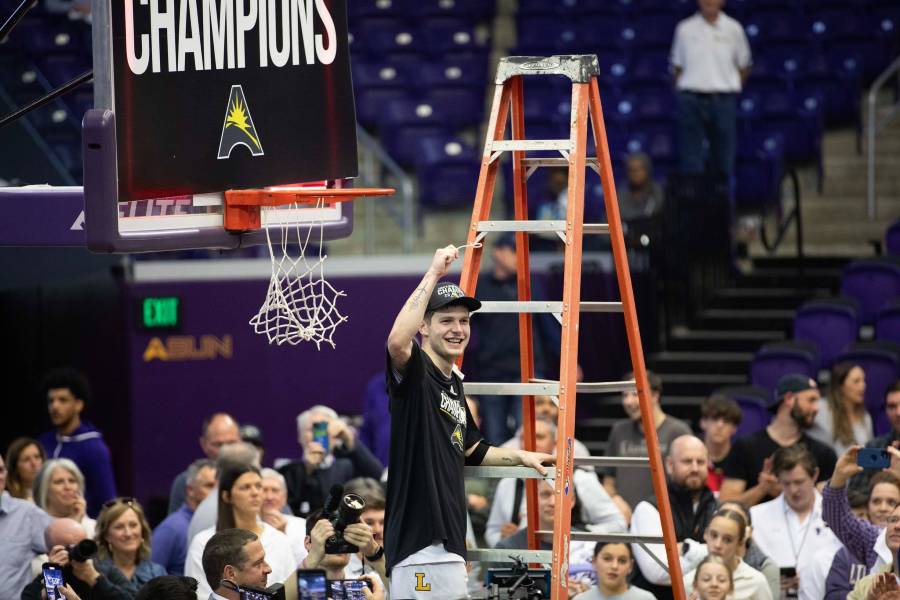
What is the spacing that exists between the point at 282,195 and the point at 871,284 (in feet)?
25.7

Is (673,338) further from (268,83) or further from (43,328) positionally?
(268,83)

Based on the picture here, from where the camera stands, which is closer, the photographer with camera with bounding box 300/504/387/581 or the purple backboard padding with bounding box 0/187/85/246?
the purple backboard padding with bounding box 0/187/85/246

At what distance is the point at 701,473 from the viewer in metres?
9.27

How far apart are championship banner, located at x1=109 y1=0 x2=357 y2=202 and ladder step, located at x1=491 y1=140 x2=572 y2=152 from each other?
2.05 feet

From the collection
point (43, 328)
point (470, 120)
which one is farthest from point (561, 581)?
point (470, 120)

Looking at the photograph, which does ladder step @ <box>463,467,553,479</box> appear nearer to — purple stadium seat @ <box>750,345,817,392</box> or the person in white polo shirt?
purple stadium seat @ <box>750,345,817,392</box>

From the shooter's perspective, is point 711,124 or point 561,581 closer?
point 561,581

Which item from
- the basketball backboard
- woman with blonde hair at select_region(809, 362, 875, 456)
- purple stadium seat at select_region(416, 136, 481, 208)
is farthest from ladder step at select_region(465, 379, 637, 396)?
purple stadium seat at select_region(416, 136, 481, 208)

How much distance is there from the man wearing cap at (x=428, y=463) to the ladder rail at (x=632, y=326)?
90cm

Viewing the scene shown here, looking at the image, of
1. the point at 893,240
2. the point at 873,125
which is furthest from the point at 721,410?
the point at 873,125

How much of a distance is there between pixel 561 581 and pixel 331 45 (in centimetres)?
238

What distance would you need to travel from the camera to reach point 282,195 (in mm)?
6320

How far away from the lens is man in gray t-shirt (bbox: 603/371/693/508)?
10.3 metres

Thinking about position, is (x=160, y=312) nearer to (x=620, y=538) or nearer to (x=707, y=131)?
(x=707, y=131)
